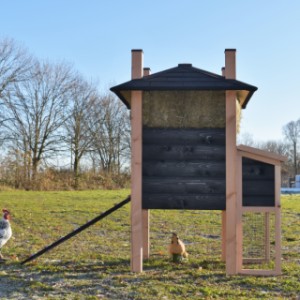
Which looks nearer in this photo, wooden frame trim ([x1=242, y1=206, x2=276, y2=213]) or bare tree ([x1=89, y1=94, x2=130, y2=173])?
wooden frame trim ([x1=242, y1=206, x2=276, y2=213])

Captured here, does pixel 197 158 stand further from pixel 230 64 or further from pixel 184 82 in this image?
pixel 230 64

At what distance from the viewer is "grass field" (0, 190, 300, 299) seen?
6520 mm

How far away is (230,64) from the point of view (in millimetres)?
7898

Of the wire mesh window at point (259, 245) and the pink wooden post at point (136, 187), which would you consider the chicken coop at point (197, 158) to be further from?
the wire mesh window at point (259, 245)

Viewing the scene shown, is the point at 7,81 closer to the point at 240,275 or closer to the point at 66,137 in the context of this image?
the point at 66,137

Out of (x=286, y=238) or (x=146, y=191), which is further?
(x=286, y=238)

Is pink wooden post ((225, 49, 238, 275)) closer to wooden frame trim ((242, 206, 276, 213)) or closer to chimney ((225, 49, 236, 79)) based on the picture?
wooden frame trim ((242, 206, 276, 213))

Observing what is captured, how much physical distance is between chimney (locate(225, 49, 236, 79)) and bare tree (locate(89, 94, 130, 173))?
110 ft

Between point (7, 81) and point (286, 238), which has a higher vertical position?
point (7, 81)

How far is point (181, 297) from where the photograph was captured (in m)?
6.25

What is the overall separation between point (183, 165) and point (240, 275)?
6.40 ft

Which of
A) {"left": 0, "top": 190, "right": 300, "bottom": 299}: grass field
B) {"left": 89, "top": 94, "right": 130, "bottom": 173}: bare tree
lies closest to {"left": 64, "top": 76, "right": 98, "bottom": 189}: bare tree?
{"left": 89, "top": 94, "right": 130, "bottom": 173}: bare tree

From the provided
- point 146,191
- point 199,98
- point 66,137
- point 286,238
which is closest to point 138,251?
point 146,191

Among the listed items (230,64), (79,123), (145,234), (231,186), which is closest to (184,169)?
(231,186)
